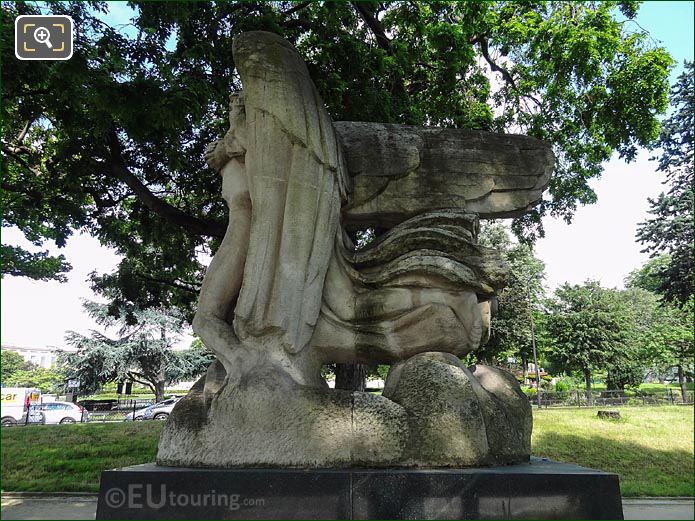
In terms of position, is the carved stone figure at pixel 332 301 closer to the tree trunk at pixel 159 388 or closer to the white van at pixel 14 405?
the white van at pixel 14 405

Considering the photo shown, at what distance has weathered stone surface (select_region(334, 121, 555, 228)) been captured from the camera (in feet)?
13.6

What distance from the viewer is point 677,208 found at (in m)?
16.9

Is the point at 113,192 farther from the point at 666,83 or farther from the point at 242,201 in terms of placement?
the point at 666,83

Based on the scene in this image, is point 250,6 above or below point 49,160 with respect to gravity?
above

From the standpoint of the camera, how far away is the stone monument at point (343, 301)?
303 cm

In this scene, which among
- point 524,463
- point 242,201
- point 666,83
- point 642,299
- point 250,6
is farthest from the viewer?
point 642,299

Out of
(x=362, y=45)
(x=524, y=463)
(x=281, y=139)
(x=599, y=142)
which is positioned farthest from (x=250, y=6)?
(x=524, y=463)

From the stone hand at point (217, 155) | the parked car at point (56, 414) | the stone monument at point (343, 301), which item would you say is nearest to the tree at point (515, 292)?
the parked car at point (56, 414)

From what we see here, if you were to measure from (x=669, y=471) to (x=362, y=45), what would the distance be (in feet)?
30.1

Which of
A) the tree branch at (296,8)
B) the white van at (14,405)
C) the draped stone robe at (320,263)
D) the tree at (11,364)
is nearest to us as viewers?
the draped stone robe at (320,263)

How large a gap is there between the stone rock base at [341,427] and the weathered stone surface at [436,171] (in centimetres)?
145

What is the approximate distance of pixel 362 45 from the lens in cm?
920

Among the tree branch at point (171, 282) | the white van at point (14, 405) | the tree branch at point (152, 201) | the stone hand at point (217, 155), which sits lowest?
the white van at point (14, 405)

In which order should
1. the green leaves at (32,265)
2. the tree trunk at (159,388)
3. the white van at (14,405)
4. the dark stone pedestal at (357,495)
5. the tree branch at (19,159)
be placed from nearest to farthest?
the dark stone pedestal at (357,495) → the tree branch at (19,159) → the green leaves at (32,265) → the white van at (14,405) → the tree trunk at (159,388)
